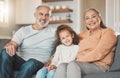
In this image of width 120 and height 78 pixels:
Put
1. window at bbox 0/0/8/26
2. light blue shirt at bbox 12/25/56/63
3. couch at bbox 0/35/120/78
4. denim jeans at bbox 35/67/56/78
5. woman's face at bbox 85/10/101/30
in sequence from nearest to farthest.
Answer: couch at bbox 0/35/120/78, denim jeans at bbox 35/67/56/78, woman's face at bbox 85/10/101/30, light blue shirt at bbox 12/25/56/63, window at bbox 0/0/8/26

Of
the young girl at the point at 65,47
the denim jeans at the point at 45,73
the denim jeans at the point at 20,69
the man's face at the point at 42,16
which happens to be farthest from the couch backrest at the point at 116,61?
the man's face at the point at 42,16

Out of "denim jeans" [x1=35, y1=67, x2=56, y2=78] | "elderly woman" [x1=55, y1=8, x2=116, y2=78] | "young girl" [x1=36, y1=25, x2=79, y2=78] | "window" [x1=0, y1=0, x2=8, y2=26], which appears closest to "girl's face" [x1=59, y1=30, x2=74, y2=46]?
"young girl" [x1=36, y1=25, x2=79, y2=78]

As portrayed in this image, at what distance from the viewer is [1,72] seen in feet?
8.28

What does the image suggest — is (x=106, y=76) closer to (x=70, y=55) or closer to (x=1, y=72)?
(x=70, y=55)

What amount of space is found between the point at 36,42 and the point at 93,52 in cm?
70

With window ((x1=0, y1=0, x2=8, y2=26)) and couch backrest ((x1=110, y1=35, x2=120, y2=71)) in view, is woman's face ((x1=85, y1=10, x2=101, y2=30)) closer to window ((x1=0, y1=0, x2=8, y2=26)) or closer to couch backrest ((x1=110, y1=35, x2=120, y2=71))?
couch backrest ((x1=110, y1=35, x2=120, y2=71))

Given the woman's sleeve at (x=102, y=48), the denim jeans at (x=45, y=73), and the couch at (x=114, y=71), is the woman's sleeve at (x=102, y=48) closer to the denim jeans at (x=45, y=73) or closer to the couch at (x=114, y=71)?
the couch at (x=114, y=71)

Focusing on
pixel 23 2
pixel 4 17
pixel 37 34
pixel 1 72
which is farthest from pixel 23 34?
pixel 23 2

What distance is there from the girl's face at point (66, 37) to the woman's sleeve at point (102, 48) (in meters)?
0.29

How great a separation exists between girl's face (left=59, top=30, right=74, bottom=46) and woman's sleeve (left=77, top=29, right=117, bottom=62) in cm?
29

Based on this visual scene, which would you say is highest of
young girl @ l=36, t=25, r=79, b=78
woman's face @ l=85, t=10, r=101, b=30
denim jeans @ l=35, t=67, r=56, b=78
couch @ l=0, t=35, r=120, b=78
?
woman's face @ l=85, t=10, r=101, b=30

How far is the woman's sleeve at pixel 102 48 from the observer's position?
7.82ft

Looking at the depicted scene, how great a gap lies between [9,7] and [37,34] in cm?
277

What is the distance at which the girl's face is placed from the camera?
106 inches
